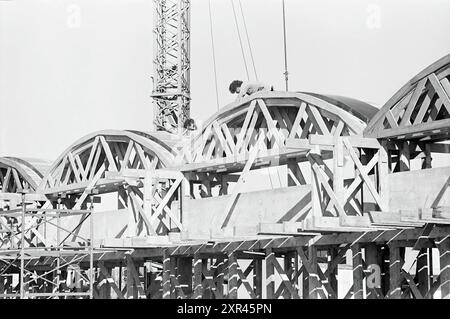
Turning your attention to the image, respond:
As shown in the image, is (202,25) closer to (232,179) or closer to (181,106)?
(181,106)

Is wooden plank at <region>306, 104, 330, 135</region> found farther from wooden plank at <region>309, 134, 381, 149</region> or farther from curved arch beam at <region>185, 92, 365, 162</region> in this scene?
wooden plank at <region>309, 134, 381, 149</region>

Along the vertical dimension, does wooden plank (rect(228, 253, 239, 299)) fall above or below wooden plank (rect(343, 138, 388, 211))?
below

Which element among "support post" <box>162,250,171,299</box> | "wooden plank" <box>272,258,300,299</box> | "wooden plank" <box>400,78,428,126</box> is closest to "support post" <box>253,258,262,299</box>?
"support post" <box>162,250,171,299</box>

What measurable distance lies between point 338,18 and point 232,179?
6.74 meters

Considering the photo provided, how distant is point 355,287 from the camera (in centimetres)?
2733

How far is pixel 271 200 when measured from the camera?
30.7 m

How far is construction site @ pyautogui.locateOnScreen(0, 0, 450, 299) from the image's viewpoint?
84.0ft

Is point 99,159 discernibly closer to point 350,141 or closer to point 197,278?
point 197,278

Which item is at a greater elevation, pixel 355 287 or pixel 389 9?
pixel 389 9

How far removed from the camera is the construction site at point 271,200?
84.0ft

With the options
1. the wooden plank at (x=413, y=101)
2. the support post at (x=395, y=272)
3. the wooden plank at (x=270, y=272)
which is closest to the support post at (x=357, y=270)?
the support post at (x=395, y=272)

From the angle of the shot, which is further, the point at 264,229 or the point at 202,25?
the point at 202,25

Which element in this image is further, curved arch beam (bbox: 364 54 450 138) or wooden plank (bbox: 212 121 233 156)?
wooden plank (bbox: 212 121 233 156)
